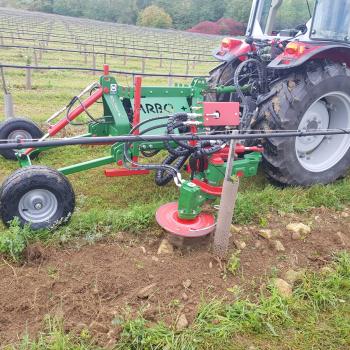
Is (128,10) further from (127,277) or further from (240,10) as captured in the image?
(127,277)

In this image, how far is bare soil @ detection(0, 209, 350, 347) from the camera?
7.14ft

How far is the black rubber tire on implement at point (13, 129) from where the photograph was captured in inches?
180

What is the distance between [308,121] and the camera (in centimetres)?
424

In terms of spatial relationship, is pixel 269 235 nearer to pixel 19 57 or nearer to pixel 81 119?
pixel 81 119

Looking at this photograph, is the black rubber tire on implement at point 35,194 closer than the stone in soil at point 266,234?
Yes

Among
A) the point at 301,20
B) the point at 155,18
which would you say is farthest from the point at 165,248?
the point at 155,18

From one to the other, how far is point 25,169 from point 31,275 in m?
0.89

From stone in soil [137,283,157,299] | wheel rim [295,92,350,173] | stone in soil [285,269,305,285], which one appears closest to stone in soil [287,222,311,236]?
stone in soil [285,269,305,285]

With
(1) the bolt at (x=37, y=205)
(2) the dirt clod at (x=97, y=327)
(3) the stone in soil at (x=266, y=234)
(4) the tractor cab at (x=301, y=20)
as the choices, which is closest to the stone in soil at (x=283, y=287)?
(3) the stone in soil at (x=266, y=234)

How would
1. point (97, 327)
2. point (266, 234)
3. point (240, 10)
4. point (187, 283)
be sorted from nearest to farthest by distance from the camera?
1. point (97, 327)
2. point (187, 283)
3. point (266, 234)
4. point (240, 10)

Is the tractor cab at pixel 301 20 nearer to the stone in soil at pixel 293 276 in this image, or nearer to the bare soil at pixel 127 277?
the bare soil at pixel 127 277

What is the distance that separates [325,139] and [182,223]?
253 centimetres

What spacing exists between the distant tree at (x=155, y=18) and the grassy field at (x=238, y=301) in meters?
61.7

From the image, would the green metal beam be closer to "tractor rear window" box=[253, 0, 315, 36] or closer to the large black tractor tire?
the large black tractor tire
